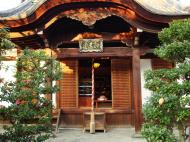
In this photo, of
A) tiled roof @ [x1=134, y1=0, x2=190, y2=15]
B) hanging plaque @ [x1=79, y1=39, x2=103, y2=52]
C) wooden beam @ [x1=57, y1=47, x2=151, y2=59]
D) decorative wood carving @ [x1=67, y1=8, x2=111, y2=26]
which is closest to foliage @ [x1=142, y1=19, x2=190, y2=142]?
tiled roof @ [x1=134, y1=0, x2=190, y2=15]

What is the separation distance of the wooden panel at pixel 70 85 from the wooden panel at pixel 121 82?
147 centimetres

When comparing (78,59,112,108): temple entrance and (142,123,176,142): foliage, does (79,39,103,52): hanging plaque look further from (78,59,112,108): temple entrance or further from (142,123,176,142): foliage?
(142,123,176,142): foliage

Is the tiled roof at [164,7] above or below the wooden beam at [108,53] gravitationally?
above

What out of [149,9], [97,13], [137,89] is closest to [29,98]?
[97,13]

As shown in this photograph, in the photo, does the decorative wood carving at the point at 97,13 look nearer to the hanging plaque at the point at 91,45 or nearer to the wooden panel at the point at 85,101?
the hanging plaque at the point at 91,45

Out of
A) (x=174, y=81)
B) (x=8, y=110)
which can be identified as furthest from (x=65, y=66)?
(x=174, y=81)

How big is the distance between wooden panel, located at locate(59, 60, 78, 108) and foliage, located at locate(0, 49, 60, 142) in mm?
4668

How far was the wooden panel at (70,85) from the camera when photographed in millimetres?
14195

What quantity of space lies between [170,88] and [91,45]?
5.09m

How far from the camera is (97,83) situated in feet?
48.8

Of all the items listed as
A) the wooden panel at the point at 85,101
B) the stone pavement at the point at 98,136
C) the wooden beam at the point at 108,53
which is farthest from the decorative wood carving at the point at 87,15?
the wooden panel at the point at 85,101

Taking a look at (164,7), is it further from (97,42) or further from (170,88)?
(170,88)

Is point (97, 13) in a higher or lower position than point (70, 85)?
higher

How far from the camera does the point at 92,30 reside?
12688mm
